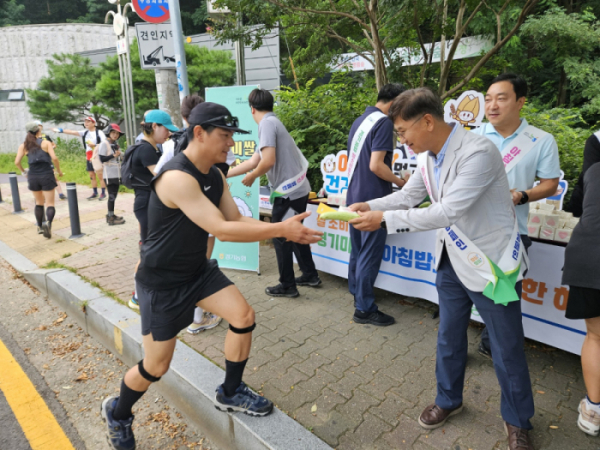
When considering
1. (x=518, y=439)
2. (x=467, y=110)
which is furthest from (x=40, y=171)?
(x=518, y=439)

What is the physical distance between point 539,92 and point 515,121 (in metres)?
10.5

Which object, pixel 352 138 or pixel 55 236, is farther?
pixel 55 236

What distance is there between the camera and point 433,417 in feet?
8.02

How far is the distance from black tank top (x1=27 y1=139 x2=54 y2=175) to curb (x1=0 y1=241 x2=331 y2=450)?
3136 millimetres

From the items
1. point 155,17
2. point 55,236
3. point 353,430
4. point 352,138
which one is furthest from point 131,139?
point 353,430

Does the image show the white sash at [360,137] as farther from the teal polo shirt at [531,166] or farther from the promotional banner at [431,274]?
the teal polo shirt at [531,166]

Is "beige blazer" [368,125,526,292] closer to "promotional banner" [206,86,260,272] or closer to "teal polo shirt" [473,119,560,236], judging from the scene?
"teal polo shirt" [473,119,560,236]

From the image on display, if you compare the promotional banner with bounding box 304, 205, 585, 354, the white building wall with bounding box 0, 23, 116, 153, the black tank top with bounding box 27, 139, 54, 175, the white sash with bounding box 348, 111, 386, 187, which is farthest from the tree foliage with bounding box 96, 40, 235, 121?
the white sash with bounding box 348, 111, 386, 187

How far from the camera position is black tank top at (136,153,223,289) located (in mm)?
2271

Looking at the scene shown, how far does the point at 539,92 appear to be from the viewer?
11461 mm

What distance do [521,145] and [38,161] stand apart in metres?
7.62

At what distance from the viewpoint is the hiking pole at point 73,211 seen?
7.21 metres

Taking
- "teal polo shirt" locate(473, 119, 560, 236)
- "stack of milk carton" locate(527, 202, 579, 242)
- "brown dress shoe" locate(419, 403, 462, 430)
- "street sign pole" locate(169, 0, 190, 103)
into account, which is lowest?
"brown dress shoe" locate(419, 403, 462, 430)

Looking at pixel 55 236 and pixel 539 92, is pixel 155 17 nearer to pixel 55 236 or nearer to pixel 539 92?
pixel 55 236
